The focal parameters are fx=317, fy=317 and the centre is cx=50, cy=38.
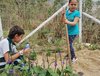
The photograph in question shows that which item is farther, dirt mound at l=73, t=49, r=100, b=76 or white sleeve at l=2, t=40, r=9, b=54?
dirt mound at l=73, t=49, r=100, b=76

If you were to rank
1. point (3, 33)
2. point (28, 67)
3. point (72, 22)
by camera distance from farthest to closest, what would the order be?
point (3, 33)
point (72, 22)
point (28, 67)

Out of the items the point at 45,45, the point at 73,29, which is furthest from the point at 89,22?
the point at 73,29

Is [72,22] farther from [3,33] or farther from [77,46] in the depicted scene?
[3,33]

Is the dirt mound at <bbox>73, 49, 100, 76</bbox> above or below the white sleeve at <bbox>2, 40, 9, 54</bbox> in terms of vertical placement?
below

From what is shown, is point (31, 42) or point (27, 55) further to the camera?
point (31, 42)

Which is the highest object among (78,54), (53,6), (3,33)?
(53,6)

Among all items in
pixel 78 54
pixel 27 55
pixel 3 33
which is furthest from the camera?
pixel 3 33

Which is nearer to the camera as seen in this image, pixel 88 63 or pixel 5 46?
pixel 5 46

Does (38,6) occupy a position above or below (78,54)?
above

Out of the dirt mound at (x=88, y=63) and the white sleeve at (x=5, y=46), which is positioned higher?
the white sleeve at (x=5, y=46)

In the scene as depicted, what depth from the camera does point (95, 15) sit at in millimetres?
7375

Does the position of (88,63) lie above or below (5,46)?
below

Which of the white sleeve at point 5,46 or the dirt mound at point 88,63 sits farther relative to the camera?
the dirt mound at point 88,63

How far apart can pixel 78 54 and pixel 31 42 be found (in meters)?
1.15
